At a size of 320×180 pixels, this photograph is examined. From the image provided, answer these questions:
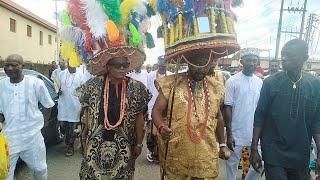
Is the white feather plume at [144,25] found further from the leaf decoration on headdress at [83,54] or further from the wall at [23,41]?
the wall at [23,41]

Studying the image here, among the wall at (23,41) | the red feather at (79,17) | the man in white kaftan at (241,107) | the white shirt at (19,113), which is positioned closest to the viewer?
the red feather at (79,17)

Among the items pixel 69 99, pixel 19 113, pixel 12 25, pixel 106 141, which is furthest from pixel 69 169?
pixel 12 25

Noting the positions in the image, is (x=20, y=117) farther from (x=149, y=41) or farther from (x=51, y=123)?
(x=51, y=123)

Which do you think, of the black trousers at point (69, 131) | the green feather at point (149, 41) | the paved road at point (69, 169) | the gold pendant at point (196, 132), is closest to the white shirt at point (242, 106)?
the paved road at point (69, 169)

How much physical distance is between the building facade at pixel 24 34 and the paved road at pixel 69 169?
21.0 meters

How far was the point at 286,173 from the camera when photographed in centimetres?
425

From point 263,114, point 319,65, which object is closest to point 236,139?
point 263,114

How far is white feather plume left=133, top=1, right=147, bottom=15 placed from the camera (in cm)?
408

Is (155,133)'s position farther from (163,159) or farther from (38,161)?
(38,161)

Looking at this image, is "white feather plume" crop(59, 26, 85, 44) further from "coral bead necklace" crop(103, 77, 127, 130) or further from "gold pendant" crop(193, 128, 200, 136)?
"gold pendant" crop(193, 128, 200, 136)

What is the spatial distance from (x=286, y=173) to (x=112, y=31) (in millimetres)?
2141

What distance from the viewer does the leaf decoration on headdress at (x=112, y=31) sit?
13.0ft

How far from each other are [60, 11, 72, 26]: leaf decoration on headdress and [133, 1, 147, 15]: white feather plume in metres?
0.74

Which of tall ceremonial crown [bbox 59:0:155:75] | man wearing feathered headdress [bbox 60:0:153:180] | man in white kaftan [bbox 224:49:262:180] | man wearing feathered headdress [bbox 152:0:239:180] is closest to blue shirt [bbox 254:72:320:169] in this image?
man wearing feathered headdress [bbox 152:0:239:180]
